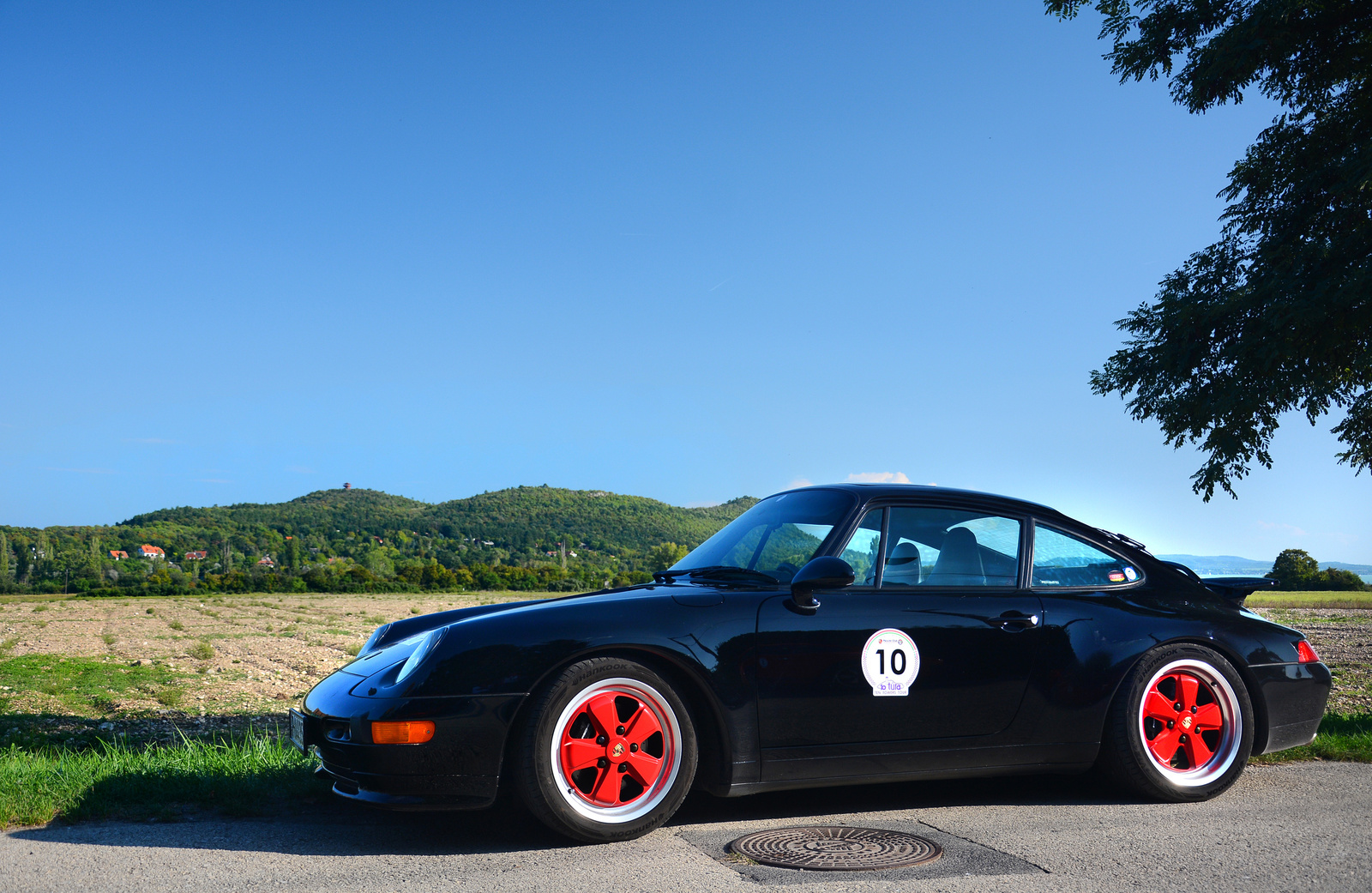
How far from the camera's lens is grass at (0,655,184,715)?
1833 cm

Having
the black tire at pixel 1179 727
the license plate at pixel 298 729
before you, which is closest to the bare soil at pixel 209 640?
the license plate at pixel 298 729

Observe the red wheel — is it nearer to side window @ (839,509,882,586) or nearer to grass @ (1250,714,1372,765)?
grass @ (1250,714,1372,765)

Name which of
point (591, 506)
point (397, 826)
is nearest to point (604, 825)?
point (397, 826)

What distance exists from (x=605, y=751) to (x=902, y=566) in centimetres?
162

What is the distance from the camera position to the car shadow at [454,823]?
3629 mm

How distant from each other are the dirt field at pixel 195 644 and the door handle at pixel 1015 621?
41.9 ft

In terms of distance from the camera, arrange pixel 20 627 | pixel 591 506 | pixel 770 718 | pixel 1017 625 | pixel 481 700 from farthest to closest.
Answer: pixel 591 506, pixel 20 627, pixel 1017 625, pixel 770 718, pixel 481 700

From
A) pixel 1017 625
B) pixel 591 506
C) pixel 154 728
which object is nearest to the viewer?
pixel 1017 625

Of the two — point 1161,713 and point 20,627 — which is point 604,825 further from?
point 20,627

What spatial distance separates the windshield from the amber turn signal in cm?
162

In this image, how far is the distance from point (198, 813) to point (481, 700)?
1556 mm

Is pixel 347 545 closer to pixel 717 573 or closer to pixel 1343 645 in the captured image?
pixel 1343 645

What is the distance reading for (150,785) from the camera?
171 inches

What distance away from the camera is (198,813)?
4.12 m
